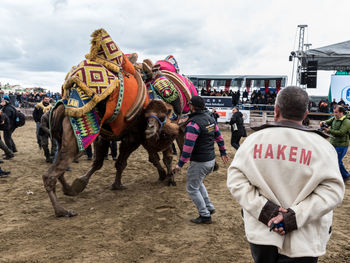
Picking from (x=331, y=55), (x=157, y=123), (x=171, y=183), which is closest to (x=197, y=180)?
(x=157, y=123)

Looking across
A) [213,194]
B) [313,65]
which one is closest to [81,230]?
[213,194]

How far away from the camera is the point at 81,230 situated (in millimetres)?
3715

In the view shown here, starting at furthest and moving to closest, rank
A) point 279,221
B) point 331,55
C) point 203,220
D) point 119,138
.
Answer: point 331,55 < point 119,138 < point 203,220 < point 279,221

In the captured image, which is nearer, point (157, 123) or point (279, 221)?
point (279, 221)

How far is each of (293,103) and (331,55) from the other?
63.0 ft

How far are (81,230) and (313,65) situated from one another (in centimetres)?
1724

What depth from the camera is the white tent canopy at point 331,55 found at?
17906 mm

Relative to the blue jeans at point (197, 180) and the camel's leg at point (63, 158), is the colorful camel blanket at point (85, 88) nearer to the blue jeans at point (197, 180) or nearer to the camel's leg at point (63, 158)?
the camel's leg at point (63, 158)

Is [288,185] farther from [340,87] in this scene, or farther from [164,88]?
[340,87]

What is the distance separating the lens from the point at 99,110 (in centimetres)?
429

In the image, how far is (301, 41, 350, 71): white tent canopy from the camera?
58.7 ft

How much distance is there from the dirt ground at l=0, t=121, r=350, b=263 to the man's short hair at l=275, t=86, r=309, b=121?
1964mm

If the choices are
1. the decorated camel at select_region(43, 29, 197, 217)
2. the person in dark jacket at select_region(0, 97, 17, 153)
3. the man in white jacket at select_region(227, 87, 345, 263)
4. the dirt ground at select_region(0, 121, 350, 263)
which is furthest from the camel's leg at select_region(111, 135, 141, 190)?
the person in dark jacket at select_region(0, 97, 17, 153)

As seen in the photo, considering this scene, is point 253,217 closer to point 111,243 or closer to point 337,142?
point 111,243
